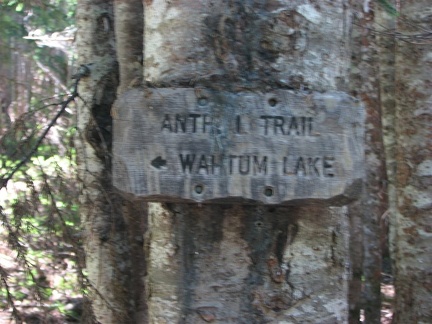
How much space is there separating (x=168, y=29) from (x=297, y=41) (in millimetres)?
402

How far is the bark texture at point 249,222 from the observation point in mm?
1897

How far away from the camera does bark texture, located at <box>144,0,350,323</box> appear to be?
1.90 metres

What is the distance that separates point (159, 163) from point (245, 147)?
0.25 meters

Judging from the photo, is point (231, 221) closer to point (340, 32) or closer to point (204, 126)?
point (204, 126)

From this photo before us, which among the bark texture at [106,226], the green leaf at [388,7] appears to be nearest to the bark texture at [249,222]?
the bark texture at [106,226]

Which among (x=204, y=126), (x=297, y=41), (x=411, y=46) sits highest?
(x=411, y=46)

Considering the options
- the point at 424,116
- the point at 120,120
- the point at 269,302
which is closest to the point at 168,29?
the point at 120,120

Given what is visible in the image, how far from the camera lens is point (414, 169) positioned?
177 inches

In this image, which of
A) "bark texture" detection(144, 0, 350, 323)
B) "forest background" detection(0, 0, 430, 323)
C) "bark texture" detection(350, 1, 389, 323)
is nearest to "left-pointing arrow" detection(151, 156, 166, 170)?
"bark texture" detection(144, 0, 350, 323)

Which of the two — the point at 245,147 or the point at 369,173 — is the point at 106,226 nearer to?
the point at 245,147

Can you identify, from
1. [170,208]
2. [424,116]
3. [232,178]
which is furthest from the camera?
[424,116]

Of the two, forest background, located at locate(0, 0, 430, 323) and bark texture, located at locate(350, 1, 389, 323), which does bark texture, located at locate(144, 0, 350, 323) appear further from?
bark texture, located at locate(350, 1, 389, 323)

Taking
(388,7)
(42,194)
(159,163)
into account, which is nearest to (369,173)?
(388,7)

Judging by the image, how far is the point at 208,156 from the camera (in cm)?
181
